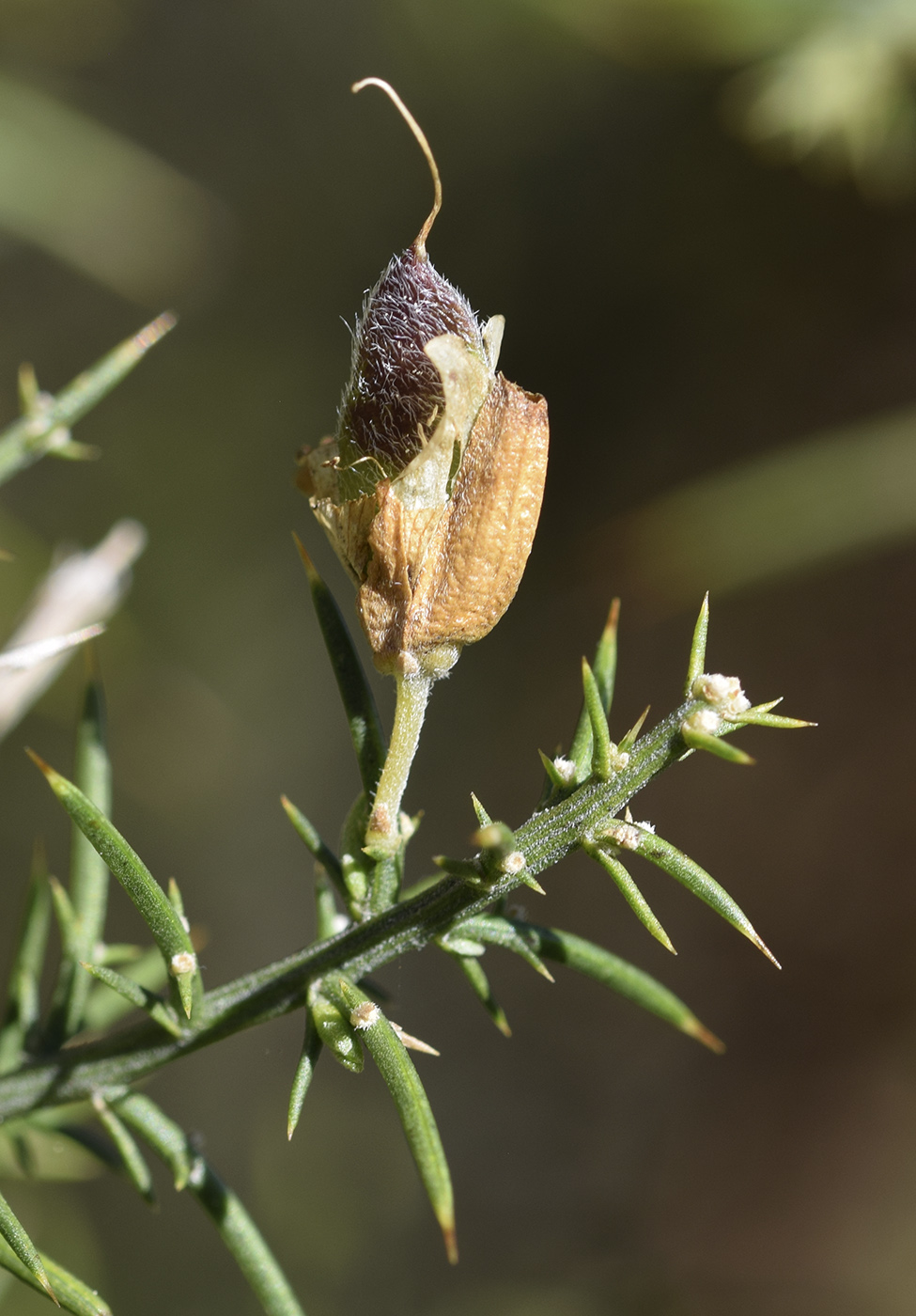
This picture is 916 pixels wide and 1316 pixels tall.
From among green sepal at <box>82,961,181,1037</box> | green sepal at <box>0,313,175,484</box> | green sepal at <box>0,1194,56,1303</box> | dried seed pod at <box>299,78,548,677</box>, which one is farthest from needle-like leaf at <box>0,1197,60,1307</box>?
green sepal at <box>0,313,175,484</box>

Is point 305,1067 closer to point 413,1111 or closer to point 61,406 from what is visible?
point 413,1111

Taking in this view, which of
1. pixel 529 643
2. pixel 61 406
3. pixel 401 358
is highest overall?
pixel 529 643

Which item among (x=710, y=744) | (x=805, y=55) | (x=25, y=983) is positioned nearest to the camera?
(x=710, y=744)

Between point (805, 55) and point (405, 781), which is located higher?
point (805, 55)

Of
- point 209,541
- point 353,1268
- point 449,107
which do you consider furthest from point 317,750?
point 449,107

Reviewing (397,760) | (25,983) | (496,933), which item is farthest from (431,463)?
(25,983)

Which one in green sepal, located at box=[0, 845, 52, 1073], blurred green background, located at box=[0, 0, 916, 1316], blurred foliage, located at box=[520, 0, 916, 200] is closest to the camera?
green sepal, located at box=[0, 845, 52, 1073]

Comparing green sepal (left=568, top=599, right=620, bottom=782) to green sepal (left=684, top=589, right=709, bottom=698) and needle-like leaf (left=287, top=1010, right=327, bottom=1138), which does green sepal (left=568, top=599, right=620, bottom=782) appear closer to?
green sepal (left=684, top=589, right=709, bottom=698)
